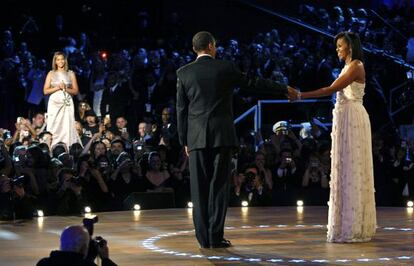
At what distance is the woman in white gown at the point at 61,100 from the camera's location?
1409 cm

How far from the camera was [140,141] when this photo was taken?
14734 millimetres

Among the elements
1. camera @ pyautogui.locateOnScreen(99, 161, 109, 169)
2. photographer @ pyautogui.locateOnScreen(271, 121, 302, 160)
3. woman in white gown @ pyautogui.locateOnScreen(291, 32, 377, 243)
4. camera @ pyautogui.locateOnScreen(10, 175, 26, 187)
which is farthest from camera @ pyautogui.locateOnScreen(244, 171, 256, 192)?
woman in white gown @ pyautogui.locateOnScreen(291, 32, 377, 243)

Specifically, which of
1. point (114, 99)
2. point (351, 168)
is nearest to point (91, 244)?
point (351, 168)

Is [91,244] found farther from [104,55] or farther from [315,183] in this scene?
[104,55]

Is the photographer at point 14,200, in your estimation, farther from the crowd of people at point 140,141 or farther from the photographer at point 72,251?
the photographer at point 72,251

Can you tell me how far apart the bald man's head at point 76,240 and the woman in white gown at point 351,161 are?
4.07 metres

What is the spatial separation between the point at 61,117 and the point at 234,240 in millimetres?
6646

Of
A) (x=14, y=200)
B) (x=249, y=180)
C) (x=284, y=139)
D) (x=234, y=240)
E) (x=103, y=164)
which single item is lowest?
(x=234, y=240)

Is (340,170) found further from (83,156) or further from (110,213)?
(83,156)

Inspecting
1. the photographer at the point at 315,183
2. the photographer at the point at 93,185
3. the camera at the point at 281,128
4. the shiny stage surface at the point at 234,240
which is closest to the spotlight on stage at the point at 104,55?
the camera at the point at 281,128

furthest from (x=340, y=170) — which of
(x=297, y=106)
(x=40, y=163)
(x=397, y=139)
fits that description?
(x=297, y=106)

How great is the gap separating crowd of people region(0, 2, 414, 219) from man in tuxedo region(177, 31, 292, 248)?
349 centimetres

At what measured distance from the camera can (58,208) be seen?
1120cm

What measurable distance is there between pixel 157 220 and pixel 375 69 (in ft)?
25.2
